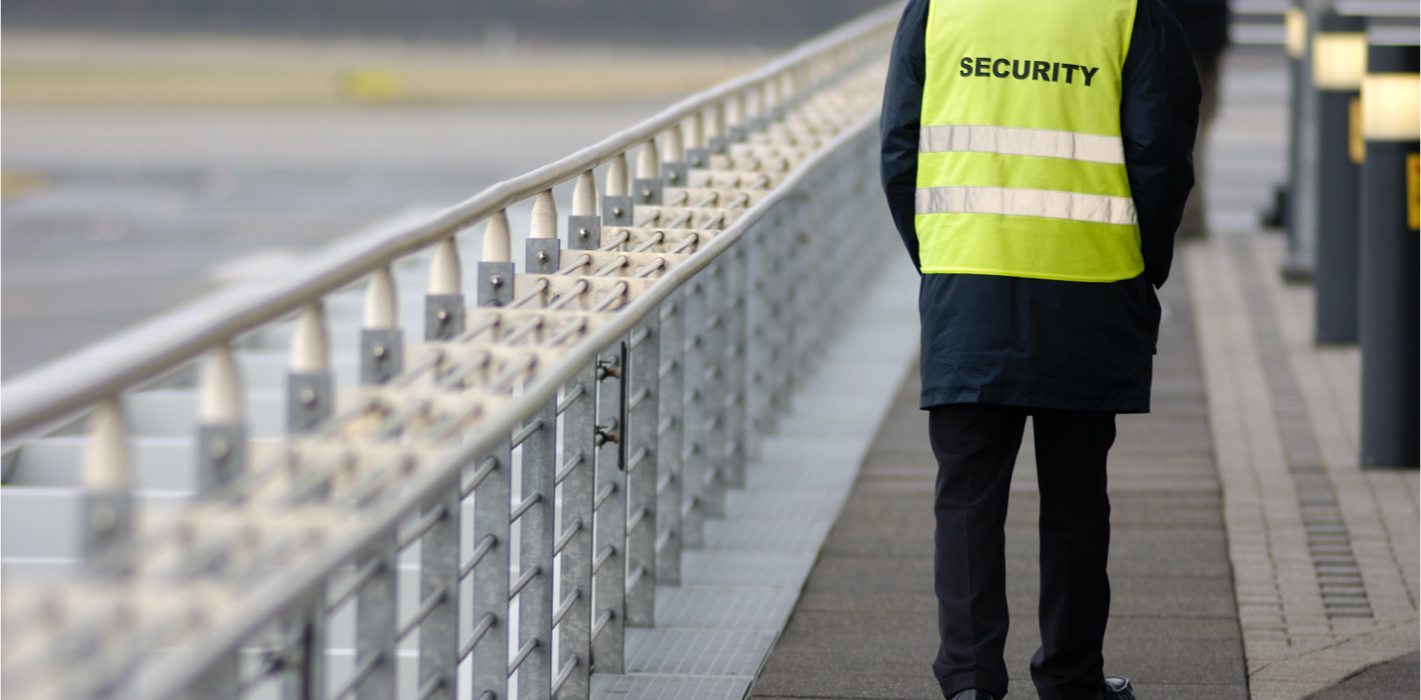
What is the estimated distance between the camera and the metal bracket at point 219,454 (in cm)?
177

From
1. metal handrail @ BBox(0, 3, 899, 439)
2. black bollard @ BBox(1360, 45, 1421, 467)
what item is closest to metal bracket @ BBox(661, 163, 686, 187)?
metal handrail @ BBox(0, 3, 899, 439)

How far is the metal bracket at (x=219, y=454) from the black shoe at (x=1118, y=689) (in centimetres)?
216

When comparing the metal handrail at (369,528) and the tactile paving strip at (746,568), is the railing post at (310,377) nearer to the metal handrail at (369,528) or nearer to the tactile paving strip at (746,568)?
the metal handrail at (369,528)

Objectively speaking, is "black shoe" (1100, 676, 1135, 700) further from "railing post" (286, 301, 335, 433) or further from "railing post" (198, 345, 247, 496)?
"railing post" (198, 345, 247, 496)

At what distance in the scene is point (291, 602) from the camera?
4.96ft

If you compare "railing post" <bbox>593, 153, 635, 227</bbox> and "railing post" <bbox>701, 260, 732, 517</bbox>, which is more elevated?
"railing post" <bbox>593, 153, 635, 227</bbox>

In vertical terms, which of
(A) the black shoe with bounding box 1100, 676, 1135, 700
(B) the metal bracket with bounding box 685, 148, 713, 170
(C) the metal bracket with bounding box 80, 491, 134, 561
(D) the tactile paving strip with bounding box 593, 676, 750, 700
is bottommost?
(D) the tactile paving strip with bounding box 593, 676, 750, 700

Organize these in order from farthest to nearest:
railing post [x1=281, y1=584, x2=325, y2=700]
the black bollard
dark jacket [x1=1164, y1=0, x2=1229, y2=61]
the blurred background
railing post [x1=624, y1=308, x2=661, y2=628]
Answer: the blurred background, dark jacket [x1=1164, y1=0, x2=1229, y2=61], the black bollard, railing post [x1=624, y1=308, x2=661, y2=628], railing post [x1=281, y1=584, x2=325, y2=700]

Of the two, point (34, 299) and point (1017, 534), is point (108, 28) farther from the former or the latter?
point (1017, 534)

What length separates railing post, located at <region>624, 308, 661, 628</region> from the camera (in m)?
4.08

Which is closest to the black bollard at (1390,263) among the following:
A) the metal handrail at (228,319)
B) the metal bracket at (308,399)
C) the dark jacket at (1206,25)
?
the metal handrail at (228,319)

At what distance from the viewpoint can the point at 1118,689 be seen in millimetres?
3475

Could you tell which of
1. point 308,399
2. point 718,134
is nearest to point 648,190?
point 718,134

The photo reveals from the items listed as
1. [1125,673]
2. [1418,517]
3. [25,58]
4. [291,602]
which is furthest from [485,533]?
[25,58]
